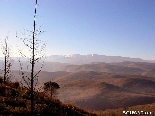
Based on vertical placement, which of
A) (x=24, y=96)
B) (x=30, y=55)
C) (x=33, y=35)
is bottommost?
(x=24, y=96)

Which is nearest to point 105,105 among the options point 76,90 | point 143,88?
point 76,90

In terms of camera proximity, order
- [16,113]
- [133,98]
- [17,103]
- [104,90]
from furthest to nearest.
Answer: [104,90] < [133,98] < [17,103] < [16,113]

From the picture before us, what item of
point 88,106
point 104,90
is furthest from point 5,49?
point 104,90

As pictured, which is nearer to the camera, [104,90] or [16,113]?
[16,113]

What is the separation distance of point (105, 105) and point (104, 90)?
27.3 meters

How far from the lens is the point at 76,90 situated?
392 feet

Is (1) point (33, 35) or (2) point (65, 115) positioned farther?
(2) point (65, 115)

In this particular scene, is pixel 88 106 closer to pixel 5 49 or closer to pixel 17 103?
pixel 5 49

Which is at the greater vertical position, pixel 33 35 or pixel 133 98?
pixel 33 35

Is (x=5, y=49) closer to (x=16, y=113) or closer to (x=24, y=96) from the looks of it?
(x=24, y=96)

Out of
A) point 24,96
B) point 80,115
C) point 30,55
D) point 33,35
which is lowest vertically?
point 80,115

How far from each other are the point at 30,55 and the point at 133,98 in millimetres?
93290

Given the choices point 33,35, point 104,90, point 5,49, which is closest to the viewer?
point 33,35

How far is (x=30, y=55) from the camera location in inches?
380
